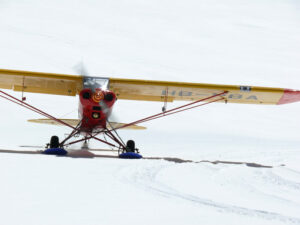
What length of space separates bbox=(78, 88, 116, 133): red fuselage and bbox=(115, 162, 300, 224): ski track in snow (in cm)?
349

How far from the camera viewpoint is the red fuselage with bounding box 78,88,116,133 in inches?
444

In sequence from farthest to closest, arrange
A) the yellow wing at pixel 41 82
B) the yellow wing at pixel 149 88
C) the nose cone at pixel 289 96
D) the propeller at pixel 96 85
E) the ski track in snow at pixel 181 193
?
1. the nose cone at pixel 289 96
2. the yellow wing at pixel 149 88
3. the yellow wing at pixel 41 82
4. the propeller at pixel 96 85
5. the ski track in snow at pixel 181 193

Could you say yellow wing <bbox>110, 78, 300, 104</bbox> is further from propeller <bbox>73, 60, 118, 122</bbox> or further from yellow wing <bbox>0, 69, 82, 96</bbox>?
yellow wing <bbox>0, 69, 82, 96</bbox>

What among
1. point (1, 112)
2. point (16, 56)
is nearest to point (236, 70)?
point (16, 56)

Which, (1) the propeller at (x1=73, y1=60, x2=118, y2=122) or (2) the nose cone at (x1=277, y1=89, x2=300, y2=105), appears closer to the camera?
(1) the propeller at (x1=73, y1=60, x2=118, y2=122)

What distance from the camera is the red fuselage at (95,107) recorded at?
37.0 feet

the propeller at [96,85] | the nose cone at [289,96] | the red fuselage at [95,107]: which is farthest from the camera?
the nose cone at [289,96]

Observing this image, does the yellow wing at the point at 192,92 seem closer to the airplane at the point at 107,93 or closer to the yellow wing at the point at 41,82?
the airplane at the point at 107,93

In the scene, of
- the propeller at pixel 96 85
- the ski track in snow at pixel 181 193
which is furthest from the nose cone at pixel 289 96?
the propeller at pixel 96 85

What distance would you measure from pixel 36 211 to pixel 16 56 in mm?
70708

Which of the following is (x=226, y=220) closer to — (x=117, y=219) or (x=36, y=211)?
(x=117, y=219)

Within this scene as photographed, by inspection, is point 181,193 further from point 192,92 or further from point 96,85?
point 192,92

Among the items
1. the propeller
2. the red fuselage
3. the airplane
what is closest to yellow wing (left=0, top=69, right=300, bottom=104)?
the airplane

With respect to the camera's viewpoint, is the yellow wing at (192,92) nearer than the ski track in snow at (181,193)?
No
